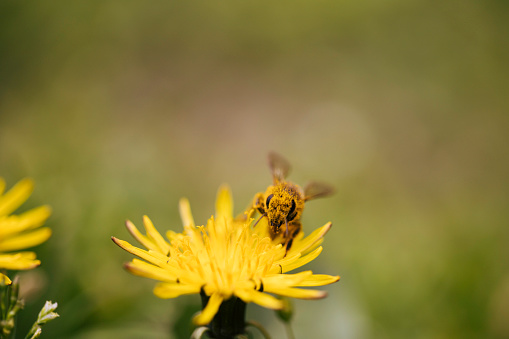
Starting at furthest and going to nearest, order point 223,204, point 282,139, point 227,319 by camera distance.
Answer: point 282,139 < point 223,204 < point 227,319

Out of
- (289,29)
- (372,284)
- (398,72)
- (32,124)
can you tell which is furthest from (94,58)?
(372,284)

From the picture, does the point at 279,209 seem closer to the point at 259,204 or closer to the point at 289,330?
the point at 259,204

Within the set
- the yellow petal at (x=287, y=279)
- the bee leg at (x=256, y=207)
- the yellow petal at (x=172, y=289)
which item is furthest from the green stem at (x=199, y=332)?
the bee leg at (x=256, y=207)

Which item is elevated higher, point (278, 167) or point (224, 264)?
point (278, 167)

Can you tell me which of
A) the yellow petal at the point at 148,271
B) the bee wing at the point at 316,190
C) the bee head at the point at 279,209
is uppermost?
the bee wing at the point at 316,190

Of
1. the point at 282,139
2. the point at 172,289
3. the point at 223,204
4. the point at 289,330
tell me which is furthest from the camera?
the point at 282,139

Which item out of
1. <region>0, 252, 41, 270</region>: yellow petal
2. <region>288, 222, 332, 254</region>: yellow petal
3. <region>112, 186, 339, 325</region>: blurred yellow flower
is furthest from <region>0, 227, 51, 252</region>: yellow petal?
<region>288, 222, 332, 254</region>: yellow petal

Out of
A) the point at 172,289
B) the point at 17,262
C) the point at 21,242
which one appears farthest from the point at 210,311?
the point at 21,242

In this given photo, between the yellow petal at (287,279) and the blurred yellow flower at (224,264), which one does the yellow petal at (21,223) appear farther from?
the yellow petal at (287,279)

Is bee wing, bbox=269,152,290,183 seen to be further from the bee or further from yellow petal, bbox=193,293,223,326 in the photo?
yellow petal, bbox=193,293,223,326
